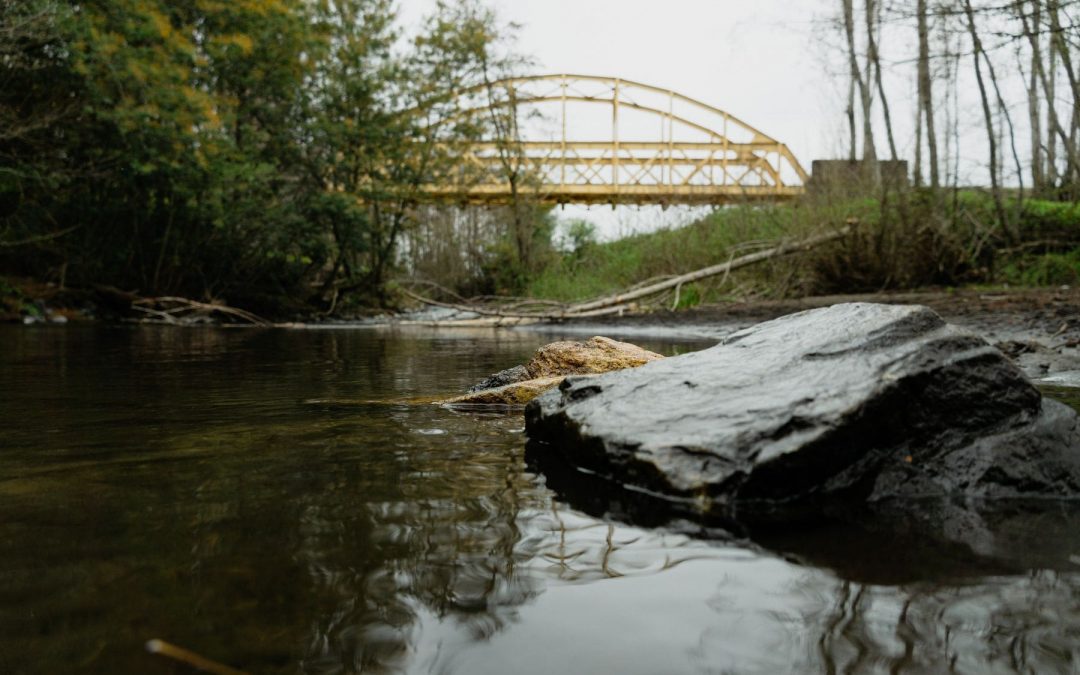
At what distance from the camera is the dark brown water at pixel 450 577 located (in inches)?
50.2

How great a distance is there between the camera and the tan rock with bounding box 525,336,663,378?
4.61 m

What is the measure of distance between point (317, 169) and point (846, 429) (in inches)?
744

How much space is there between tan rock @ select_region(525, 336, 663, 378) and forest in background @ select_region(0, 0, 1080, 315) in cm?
784

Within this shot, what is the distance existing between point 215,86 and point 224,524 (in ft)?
62.3

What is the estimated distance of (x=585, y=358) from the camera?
4656 millimetres

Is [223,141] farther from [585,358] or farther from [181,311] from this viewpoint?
[585,358]

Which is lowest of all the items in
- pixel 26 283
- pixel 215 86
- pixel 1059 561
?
pixel 1059 561

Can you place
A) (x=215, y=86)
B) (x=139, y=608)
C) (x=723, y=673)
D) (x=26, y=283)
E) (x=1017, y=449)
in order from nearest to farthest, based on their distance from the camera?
(x=723, y=673)
(x=139, y=608)
(x=1017, y=449)
(x=26, y=283)
(x=215, y=86)

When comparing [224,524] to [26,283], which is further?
[26,283]

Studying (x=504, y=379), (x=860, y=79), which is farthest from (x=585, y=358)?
(x=860, y=79)

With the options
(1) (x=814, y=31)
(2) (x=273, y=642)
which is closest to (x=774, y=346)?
(2) (x=273, y=642)

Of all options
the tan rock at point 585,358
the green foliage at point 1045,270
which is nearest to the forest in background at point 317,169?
the green foliage at point 1045,270

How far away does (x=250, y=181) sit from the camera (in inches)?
679

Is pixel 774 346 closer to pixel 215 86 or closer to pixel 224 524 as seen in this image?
pixel 224 524
